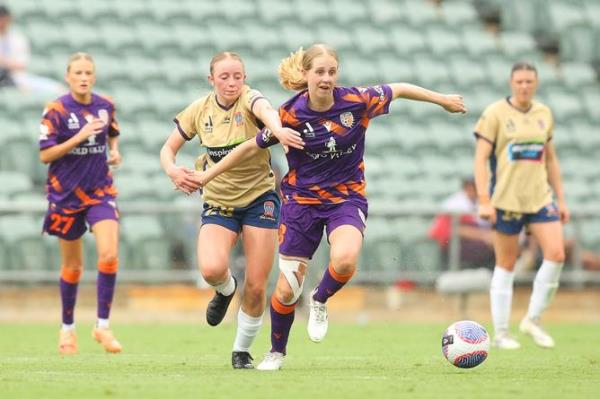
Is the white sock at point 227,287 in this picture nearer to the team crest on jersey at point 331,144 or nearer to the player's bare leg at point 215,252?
the player's bare leg at point 215,252

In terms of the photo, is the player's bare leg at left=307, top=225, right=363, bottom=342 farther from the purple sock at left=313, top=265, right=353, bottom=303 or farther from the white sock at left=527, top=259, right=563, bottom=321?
the white sock at left=527, top=259, right=563, bottom=321

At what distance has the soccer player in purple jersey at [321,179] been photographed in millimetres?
8648

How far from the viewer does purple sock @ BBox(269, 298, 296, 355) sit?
8.89m

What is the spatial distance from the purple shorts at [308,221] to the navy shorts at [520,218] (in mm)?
3116

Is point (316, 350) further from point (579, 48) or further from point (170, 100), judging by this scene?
point (579, 48)

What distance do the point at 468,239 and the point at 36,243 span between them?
522 centimetres

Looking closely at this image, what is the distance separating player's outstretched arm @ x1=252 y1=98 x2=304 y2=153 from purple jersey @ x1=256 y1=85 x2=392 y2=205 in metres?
0.14

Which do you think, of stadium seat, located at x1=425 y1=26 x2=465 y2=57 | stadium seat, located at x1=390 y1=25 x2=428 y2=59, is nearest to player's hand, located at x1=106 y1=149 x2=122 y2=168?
stadium seat, located at x1=390 y1=25 x2=428 y2=59

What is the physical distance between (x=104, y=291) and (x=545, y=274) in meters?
4.04

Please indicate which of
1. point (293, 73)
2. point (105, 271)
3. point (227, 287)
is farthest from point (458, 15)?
point (293, 73)

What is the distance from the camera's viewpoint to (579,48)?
22.6m

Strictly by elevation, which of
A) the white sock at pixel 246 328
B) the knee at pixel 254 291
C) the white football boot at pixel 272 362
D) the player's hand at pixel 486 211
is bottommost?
the white football boot at pixel 272 362

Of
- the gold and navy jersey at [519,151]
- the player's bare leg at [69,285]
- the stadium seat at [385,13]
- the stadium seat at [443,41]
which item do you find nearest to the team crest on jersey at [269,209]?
the player's bare leg at [69,285]

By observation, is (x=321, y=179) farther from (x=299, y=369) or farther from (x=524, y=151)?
(x=524, y=151)
